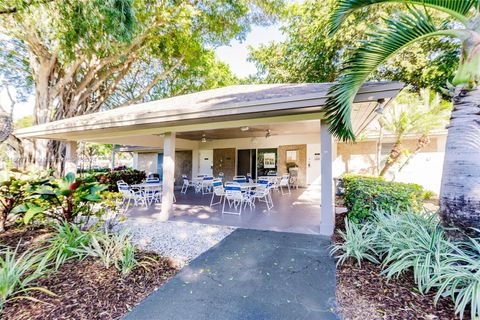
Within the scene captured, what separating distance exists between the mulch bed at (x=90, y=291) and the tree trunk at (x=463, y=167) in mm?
3732

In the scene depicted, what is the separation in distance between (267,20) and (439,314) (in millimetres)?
11757

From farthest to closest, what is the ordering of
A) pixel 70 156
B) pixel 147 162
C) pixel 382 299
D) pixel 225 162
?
1. pixel 147 162
2. pixel 225 162
3. pixel 70 156
4. pixel 382 299

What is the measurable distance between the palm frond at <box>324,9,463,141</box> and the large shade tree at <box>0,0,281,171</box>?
512 centimetres

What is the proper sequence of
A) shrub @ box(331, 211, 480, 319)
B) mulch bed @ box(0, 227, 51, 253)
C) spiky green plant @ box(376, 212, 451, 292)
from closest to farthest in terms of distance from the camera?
shrub @ box(331, 211, 480, 319)
spiky green plant @ box(376, 212, 451, 292)
mulch bed @ box(0, 227, 51, 253)

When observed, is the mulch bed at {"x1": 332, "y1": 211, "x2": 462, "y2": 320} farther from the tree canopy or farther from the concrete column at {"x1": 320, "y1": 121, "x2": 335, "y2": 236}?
the tree canopy

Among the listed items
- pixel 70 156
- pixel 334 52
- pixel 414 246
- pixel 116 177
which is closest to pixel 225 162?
pixel 116 177

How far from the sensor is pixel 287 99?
3982mm

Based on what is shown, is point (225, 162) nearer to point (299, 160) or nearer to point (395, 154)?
point (299, 160)

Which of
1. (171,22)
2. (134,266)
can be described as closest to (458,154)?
(134,266)

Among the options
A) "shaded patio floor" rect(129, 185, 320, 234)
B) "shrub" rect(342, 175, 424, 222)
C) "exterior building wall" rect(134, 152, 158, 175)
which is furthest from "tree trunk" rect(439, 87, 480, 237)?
"exterior building wall" rect(134, 152, 158, 175)

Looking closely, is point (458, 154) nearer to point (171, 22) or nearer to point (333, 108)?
point (333, 108)

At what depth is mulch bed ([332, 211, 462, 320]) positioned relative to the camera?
205 centimetres

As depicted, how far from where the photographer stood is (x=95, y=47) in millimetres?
7598

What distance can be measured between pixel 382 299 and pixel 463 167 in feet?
5.99
